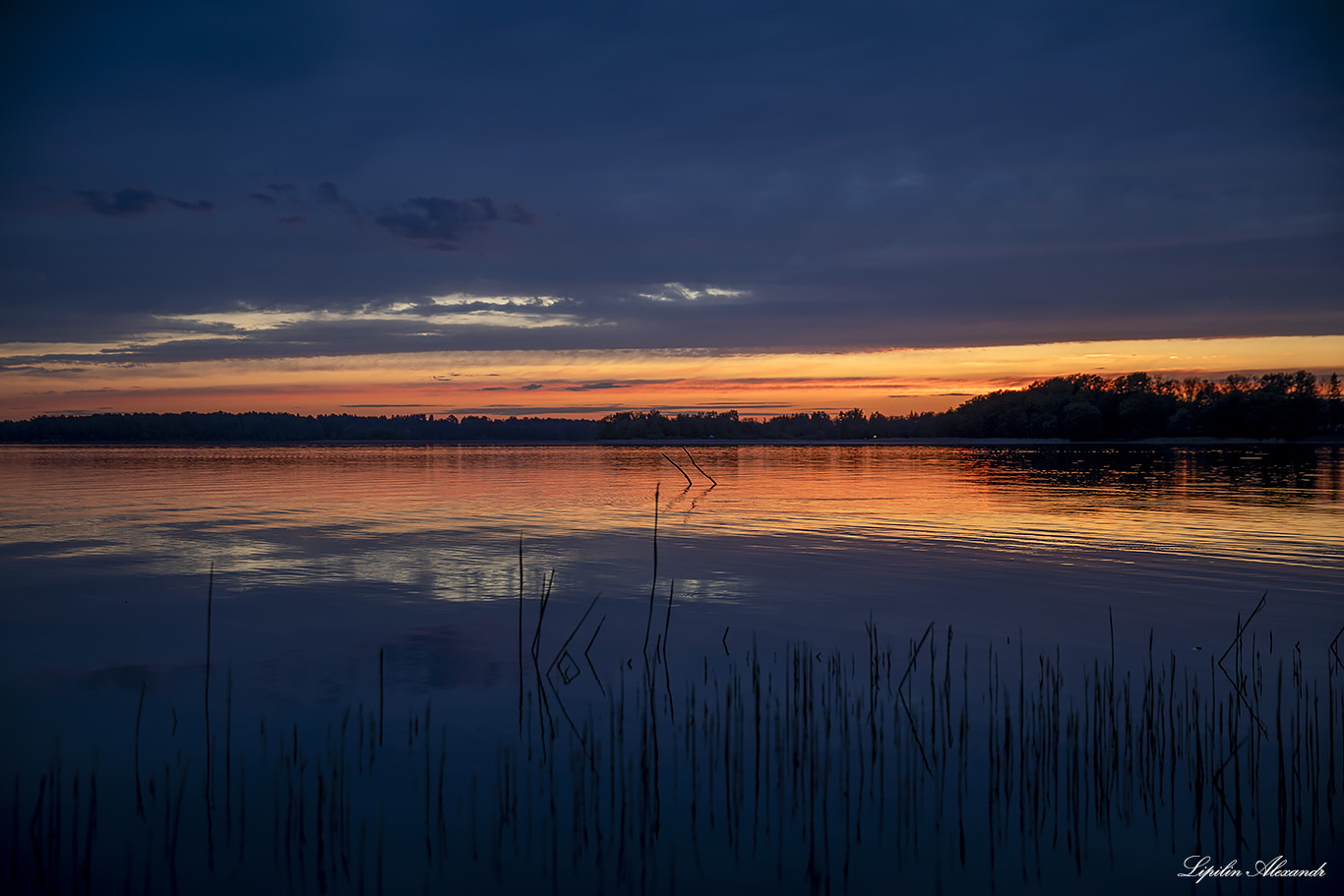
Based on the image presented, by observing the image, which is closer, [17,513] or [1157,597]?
[1157,597]

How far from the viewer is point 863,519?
101ft

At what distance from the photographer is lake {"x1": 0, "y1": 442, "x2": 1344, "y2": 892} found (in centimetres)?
707

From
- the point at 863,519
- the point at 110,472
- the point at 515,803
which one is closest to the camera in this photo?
the point at 515,803

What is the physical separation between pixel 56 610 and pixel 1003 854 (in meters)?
17.1

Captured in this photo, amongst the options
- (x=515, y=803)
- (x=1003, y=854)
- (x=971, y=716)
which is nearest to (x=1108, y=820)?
(x=1003, y=854)

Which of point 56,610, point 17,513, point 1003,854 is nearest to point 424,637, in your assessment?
point 56,610

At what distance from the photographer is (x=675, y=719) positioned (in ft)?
31.7

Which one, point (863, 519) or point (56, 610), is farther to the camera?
point (863, 519)

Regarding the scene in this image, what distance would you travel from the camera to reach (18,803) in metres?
7.78

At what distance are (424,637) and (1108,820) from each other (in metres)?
10.2

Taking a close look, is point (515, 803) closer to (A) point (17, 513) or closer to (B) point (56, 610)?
(B) point (56, 610)

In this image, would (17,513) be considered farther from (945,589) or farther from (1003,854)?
(1003,854)

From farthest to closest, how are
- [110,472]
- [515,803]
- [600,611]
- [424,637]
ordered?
[110,472] < [600,611] < [424,637] < [515,803]

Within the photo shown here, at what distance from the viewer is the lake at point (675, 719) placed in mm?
7066
